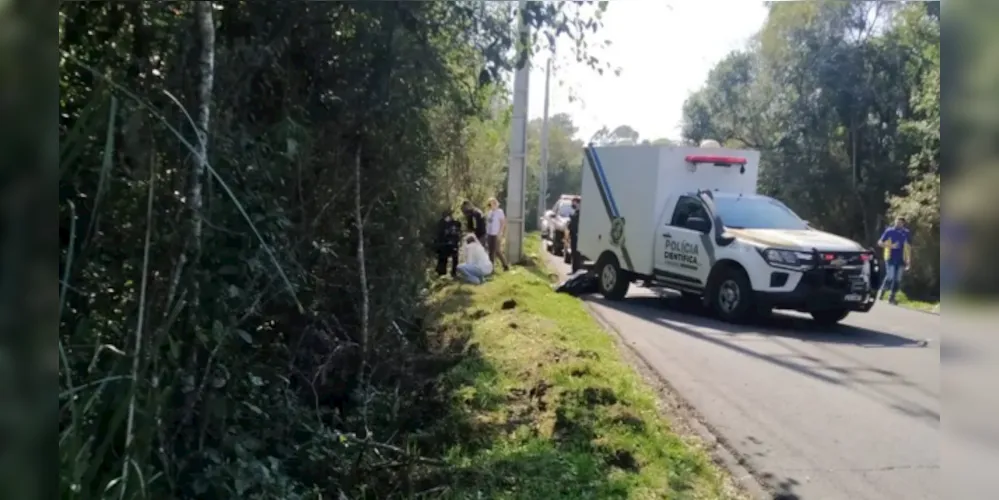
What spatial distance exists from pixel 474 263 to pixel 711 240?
473cm

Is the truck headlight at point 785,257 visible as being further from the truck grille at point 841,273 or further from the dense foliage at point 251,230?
the dense foliage at point 251,230

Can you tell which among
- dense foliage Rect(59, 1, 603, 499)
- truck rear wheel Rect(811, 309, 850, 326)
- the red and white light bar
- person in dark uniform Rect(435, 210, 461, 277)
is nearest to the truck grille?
truck rear wheel Rect(811, 309, 850, 326)

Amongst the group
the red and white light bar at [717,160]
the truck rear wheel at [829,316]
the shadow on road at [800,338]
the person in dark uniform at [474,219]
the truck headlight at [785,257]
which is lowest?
the shadow on road at [800,338]

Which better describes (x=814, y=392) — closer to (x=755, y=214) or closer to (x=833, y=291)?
(x=833, y=291)

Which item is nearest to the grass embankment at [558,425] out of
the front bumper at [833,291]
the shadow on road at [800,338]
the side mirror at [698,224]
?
the shadow on road at [800,338]

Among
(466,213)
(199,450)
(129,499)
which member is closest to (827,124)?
(199,450)

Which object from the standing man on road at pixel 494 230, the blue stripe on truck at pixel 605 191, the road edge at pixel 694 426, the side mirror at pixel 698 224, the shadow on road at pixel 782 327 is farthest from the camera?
the standing man on road at pixel 494 230

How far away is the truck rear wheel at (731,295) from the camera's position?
1182 centimetres

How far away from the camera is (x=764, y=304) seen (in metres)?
11.6

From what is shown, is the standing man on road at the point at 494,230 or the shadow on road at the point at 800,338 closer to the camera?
the shadow on road at the point at 800,338

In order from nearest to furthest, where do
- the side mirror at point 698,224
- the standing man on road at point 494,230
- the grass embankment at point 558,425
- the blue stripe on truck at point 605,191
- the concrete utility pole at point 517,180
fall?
1. the grass embankment at point 558,425
2. the side mirror at point 698,224
3. the blue stripe on truck at point 605,191
4. the standing man on road at point 494,230
5. the concrete utility pole at point 517,180

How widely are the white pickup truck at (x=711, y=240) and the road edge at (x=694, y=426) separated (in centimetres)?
246

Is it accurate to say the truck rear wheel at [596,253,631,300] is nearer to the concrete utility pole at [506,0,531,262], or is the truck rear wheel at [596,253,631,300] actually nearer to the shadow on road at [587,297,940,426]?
the shadow on road at [587,297,940,426]

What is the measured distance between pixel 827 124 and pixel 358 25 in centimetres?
548
